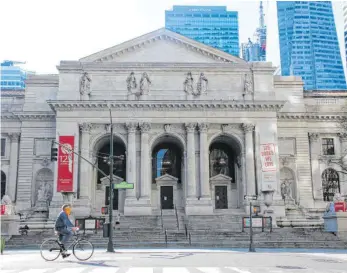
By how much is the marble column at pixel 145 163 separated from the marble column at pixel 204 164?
5452 mm

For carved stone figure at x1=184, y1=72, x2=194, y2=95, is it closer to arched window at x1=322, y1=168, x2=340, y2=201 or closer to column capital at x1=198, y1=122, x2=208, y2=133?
column capital at x1=198, y1=122, x2=208, y2=133

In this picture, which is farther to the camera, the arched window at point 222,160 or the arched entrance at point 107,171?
the arched window at point 222,160

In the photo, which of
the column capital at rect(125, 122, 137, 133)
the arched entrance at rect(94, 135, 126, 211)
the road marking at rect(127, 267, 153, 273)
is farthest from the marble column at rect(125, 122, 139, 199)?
the road marking at rect(127, 267, 153, 273)

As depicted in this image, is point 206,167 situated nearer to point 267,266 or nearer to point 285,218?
point 285,218

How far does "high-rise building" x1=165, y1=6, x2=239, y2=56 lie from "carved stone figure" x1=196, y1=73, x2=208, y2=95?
5158 inches

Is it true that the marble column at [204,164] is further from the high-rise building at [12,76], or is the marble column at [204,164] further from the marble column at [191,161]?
the high-rise building at [12,76]

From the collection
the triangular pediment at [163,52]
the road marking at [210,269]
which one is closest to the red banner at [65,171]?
the triangular pediment at [163,52]

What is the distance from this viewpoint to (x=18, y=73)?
15788 centimetres

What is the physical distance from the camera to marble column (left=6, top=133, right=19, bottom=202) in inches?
2016

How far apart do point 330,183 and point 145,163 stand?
74.2 feet

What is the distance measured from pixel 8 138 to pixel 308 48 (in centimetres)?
16627

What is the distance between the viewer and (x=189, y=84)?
4916cm

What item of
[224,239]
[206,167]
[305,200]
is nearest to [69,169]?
[206,167]

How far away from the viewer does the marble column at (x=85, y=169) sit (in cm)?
4641
